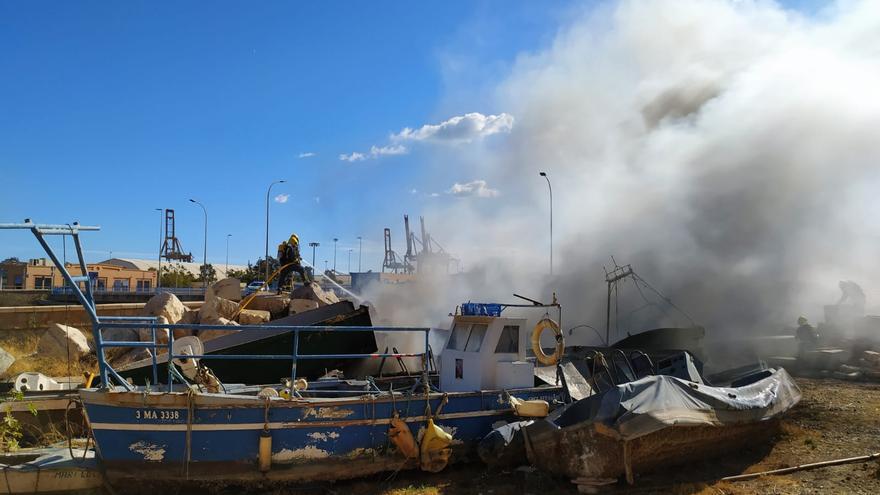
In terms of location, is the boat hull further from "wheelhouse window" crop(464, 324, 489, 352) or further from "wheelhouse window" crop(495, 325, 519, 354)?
"wheelhouse window" crop(464, 324, 489, 352)

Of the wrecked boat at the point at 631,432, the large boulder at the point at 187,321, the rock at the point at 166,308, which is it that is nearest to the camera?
the wrecked boat at the point at 631,432

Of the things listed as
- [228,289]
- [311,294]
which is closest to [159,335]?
[311,294]

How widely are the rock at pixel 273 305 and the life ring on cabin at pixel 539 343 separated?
43.0 ft

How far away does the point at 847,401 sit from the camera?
14844 millimetres

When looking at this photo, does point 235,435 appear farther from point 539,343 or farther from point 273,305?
point 273,305

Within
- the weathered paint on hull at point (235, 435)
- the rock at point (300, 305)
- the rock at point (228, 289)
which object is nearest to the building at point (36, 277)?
the rock at point (228, 289)

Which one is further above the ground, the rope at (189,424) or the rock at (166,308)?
the rock at (166,308)

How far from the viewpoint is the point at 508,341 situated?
1101 cm

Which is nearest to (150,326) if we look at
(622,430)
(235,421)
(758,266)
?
(235,421)

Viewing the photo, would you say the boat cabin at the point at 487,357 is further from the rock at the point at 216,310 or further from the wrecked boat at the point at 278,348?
the rock at the point at 216,310

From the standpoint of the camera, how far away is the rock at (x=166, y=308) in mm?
18750

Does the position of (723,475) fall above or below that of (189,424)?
below

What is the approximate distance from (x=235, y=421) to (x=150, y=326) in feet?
5.91

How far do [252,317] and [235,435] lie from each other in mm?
12250
